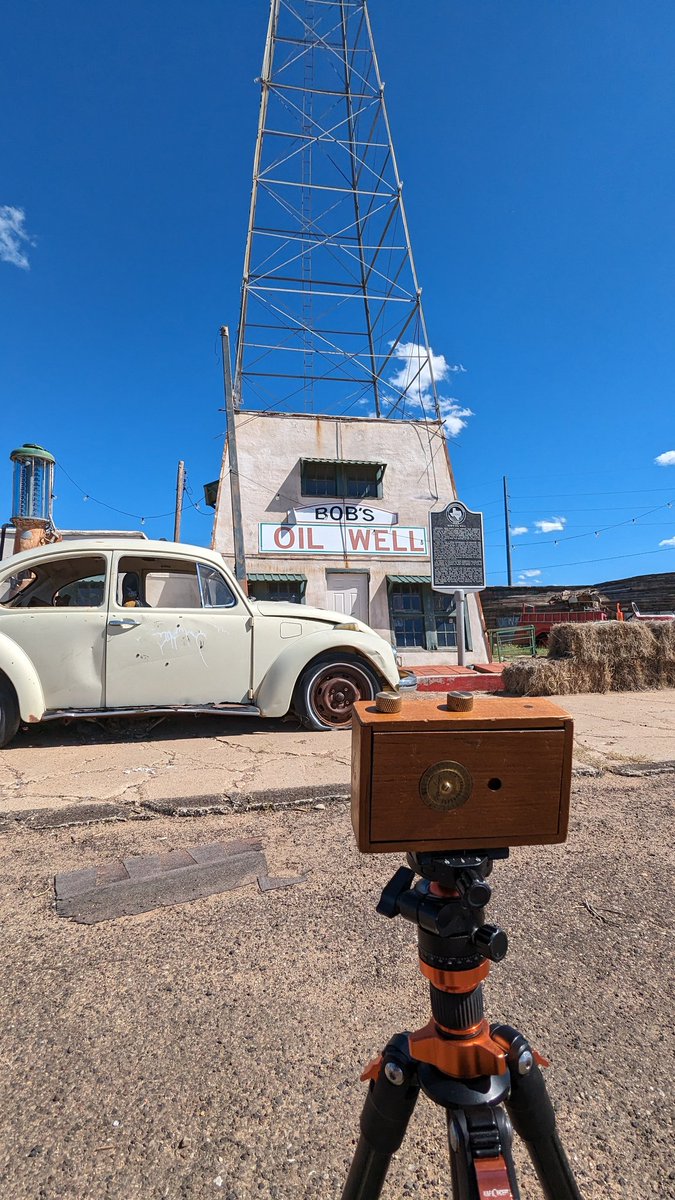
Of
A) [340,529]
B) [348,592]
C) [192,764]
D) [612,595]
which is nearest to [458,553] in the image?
[348,592]

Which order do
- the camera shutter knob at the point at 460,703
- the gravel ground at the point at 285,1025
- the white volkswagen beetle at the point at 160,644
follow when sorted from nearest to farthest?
the camera shutter knob at the point at 460,703 → the gravel ground at the point at 285,1025 → the white volkswagen beetle at the point at 160,644

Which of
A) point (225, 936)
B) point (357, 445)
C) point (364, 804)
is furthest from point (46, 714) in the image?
point (357, 445)

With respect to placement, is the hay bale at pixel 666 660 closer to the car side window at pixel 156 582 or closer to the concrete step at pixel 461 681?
the concrete step at pixel 461 681

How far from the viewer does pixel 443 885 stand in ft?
2.80

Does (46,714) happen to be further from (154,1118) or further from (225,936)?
(154,1118)

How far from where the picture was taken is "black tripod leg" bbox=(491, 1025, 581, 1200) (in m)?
0.81

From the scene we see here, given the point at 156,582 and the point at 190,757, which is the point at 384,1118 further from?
the point at 156,582

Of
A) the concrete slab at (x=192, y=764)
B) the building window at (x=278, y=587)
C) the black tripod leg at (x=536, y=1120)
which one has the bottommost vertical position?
the concrete slab at (x=192, y=764)

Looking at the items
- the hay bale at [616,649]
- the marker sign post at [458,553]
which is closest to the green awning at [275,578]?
the marker sign post at [458,553]

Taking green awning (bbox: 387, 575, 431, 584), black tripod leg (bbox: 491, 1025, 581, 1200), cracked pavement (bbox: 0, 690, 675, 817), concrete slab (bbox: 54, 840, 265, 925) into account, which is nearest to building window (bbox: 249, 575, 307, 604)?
green awning (bbox: 387, 575, 431, 584)

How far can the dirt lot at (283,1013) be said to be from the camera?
1160mm

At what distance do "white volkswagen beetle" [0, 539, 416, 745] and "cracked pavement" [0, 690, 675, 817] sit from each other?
328 mm

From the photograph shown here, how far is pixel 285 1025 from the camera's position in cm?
154

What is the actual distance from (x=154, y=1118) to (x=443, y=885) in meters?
1.01
